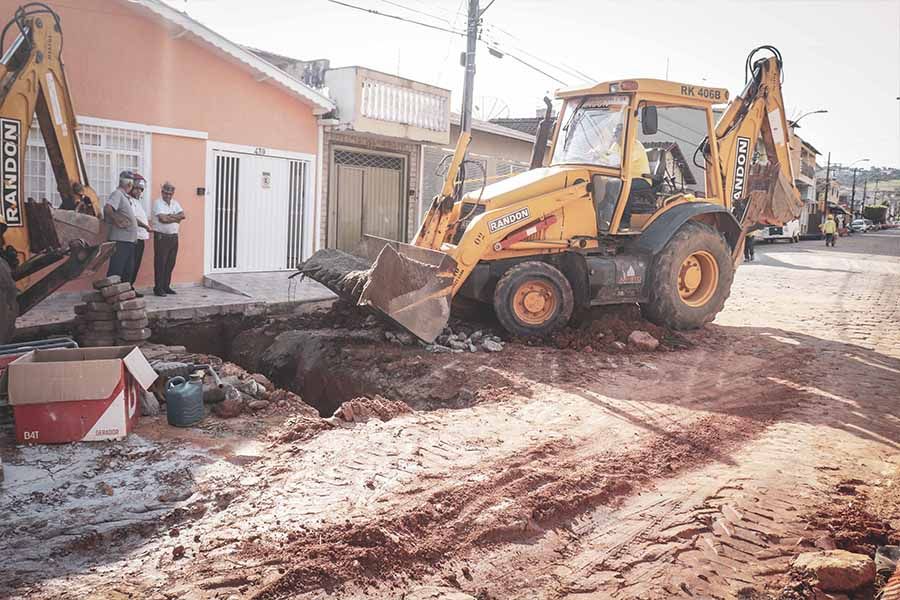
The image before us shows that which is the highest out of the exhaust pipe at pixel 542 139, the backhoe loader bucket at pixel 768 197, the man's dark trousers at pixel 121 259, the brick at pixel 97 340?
the exhaust pipe at pixel 542 139

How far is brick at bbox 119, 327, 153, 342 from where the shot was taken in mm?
8508

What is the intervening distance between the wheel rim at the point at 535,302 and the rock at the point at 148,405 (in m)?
4.31

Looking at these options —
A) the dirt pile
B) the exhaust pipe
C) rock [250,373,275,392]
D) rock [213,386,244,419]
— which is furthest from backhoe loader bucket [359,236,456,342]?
the exhaust pipe

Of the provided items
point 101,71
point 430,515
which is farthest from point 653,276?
point 101,71

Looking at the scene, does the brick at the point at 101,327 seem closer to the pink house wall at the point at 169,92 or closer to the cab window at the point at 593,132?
the pink house wall at the point at 169,92

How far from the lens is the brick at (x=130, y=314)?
8.45m

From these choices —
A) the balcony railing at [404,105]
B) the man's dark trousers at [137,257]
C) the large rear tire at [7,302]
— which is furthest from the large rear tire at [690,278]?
the balcony railing at [404,105]

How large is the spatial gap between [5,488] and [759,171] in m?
10.6

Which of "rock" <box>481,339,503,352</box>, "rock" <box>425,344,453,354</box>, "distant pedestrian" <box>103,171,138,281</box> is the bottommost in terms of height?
"rock" <box>425,344,453,354</box>

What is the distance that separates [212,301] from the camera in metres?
11.3

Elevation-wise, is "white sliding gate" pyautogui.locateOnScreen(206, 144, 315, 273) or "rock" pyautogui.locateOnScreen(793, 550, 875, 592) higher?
"white sliding gate" pyautogui.locateOnScreen(206, 144, 315, 273)

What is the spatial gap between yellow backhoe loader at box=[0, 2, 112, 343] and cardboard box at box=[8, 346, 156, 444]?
2736mm

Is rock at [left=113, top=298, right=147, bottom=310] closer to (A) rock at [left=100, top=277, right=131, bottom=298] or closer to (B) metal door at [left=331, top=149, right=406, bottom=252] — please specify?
(A) rock at [left=100, top=277, right=131, bottom=298]

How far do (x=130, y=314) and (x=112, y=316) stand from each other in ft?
0.86
